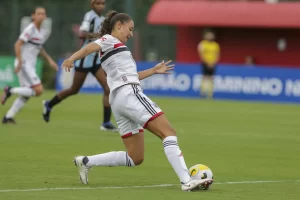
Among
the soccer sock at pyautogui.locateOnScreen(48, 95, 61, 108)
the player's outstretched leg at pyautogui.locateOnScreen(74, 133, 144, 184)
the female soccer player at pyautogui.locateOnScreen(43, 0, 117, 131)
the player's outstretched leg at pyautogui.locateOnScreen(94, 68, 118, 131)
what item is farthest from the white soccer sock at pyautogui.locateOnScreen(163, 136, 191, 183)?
the soccer sock at pyautogui.locateOnScreen(48, 95, 61, 108)

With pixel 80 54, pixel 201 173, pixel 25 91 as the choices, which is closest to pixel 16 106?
pixel 25 91

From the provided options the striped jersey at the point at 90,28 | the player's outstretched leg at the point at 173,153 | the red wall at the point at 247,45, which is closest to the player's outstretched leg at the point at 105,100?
the striped jersey at the point at 90,28

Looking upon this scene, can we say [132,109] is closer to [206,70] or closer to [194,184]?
[194,184]

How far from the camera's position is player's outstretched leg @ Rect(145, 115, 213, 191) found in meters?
10.1

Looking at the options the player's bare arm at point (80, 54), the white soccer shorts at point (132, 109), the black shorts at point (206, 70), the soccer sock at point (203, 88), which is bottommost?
the soccer sock at point (203, 88)

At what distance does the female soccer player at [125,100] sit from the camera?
10.3m

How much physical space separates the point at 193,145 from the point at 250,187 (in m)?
4.96

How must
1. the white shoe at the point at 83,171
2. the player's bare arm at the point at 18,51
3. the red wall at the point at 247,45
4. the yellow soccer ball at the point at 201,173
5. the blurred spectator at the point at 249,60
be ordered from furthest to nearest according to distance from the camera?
the red wall at the point at 247,45 → the blurred spectator at the point at 249,60 → the player's bare arm at the point at 18,51 → the white shoe at the point at 83,171 → the yellow soccer ball at the point at 201,173

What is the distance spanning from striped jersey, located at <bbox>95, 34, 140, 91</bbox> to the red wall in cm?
3231

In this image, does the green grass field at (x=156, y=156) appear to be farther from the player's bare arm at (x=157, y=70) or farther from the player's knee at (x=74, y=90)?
the player's bare arm at (x=157, y=70)

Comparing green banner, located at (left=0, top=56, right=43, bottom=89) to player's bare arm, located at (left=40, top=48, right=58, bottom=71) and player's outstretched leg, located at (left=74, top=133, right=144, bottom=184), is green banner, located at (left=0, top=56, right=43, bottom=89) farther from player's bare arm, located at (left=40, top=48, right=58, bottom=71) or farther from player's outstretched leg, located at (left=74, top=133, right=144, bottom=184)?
player's outstretched leg, located at (left=74, top=133, right=144, bottom=184)

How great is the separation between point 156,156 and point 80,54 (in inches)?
163

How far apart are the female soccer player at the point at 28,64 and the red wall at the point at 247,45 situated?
24.8 meters

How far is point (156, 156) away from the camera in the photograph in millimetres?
13984
